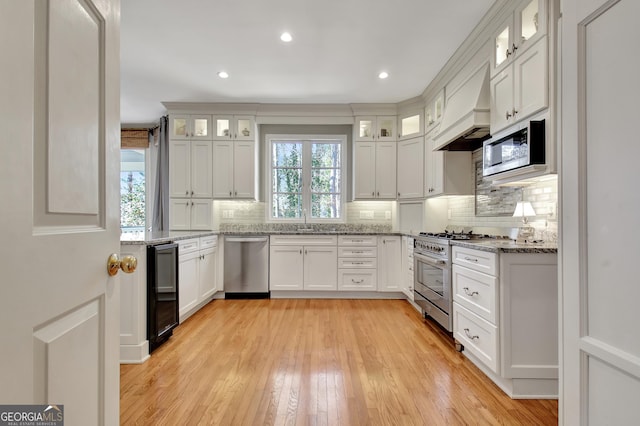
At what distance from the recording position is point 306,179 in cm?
472

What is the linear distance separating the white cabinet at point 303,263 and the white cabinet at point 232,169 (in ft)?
2.93

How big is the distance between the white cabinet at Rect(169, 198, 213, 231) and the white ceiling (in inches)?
56.3

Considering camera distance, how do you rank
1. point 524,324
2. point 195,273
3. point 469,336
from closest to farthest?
point 524,324, point 469,336, point 195,273

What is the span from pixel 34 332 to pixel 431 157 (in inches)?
154

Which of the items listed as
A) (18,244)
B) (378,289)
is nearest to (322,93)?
(378,289)

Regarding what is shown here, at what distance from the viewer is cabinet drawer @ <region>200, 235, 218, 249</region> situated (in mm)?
3621

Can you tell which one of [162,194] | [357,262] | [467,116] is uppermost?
[467,116]

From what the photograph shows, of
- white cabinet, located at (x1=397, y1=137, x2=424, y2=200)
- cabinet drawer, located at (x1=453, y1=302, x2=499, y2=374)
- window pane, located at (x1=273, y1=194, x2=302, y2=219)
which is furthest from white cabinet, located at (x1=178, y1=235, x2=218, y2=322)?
white cabinet, located at (x1=397, y1=137, x2=424, y2=200)

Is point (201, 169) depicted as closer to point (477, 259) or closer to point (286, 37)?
point (286, 37)

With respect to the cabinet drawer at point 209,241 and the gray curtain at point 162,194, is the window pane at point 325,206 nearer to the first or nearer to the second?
the cabinet drawer at point 209,241

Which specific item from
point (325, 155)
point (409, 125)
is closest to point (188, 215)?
point (325, 155)

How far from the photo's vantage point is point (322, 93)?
395cm
